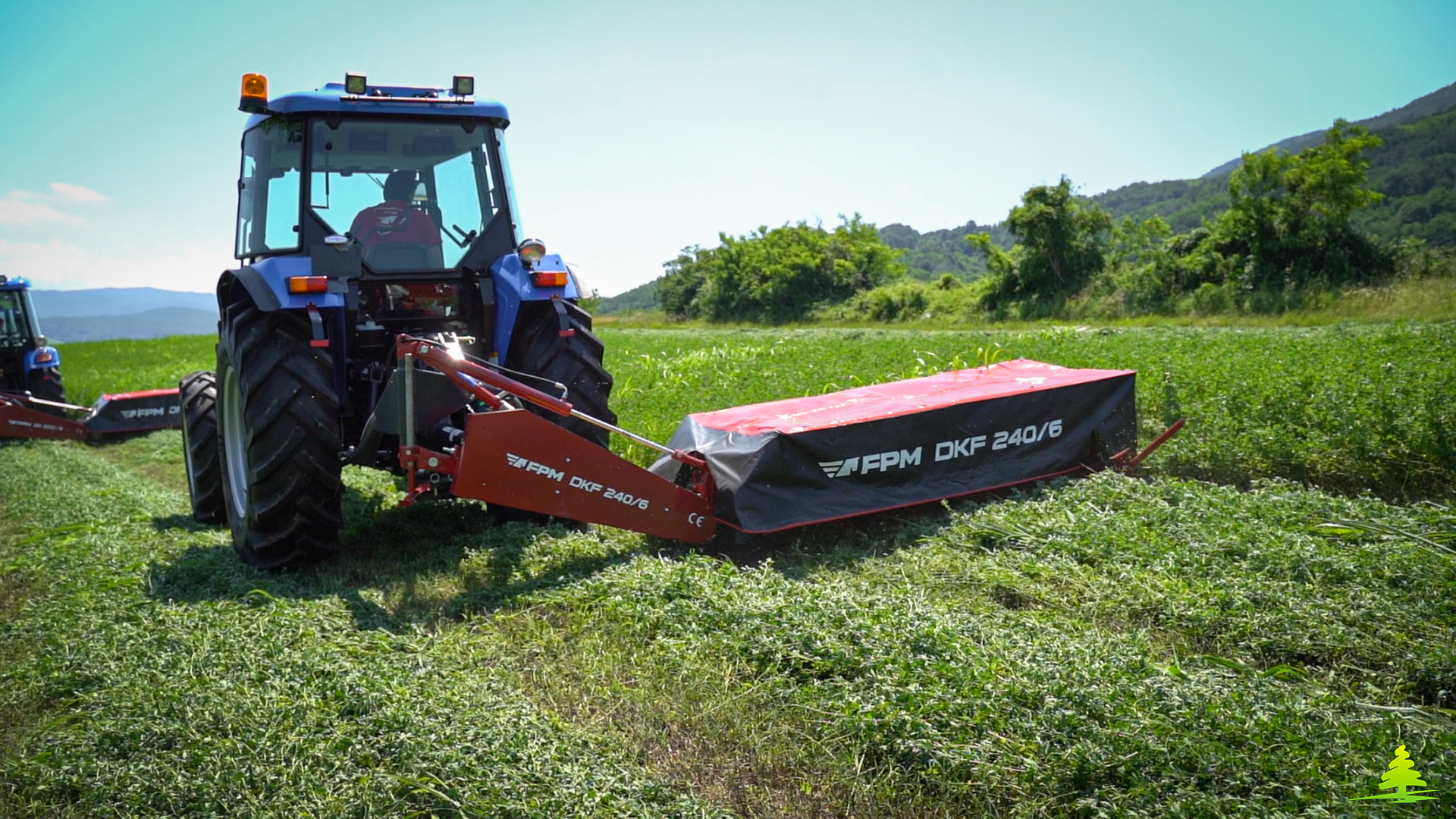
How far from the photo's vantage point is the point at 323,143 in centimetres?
500

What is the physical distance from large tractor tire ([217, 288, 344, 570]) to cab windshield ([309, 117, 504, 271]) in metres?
0.71

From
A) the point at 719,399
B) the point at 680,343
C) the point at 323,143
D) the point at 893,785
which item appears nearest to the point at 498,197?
the point at 323,143

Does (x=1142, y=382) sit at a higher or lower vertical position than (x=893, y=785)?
higher

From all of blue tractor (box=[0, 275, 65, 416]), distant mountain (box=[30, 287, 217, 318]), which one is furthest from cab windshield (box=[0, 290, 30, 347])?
distant mountain (box=[30, 287, 217, 318])

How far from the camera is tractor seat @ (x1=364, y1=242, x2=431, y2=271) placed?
5062 millimetres

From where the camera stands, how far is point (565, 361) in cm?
510

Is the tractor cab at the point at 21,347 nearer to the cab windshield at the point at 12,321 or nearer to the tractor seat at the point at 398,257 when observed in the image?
the cab windshield at the point at 12,321

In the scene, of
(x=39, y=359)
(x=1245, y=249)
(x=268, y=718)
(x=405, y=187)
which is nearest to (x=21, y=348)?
(x=39, y=359)

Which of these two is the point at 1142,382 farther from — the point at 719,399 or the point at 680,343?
the point at 680,343

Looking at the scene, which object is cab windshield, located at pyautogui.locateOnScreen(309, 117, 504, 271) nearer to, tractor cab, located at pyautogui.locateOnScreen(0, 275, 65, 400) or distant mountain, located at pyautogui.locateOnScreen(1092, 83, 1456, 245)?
tractor cab, located at pyautogui.locateOnScreen(0, 275, 65, 400)

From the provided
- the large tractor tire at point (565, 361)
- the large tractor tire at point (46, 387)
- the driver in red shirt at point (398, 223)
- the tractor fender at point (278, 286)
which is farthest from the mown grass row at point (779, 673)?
the large tractor tire at point (46, 387)

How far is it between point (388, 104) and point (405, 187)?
52 centimetres

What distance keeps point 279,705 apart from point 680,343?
15.4 metres

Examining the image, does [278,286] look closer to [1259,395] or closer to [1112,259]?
[1259,395]
